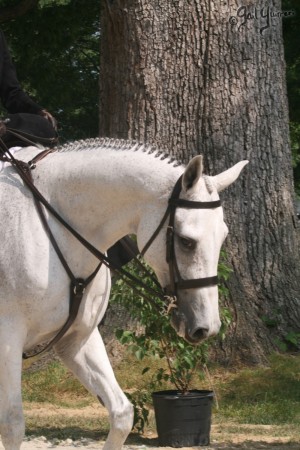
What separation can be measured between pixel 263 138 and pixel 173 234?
5357 millimetres

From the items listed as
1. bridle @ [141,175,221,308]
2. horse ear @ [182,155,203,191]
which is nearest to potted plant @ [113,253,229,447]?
bridle @ [141,175,221,308]

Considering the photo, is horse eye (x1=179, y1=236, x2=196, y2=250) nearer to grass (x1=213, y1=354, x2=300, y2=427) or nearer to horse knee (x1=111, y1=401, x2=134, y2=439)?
horse knee (x1=111, y1=401, x2=134, y2=439)

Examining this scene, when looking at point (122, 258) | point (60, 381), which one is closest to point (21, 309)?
point (122, 258)

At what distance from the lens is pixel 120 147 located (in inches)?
194

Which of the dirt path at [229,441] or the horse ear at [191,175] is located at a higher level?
the horse ear at [191,175]

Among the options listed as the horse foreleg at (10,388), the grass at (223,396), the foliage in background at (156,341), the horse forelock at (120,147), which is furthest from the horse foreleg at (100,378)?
the grass at (223,396)

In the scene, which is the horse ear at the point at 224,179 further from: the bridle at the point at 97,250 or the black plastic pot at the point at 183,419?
the black plastic pot at the point at 183,419

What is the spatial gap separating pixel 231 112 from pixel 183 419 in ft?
11.8

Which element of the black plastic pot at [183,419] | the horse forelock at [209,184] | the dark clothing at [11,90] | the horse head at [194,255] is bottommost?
the black plastic pot at [183,419]

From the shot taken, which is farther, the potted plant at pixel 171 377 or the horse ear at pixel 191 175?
the potted plant at pixel 171 377

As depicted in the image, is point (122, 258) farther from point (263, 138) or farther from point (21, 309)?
point (263, 138)

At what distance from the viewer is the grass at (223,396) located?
8.12 meters

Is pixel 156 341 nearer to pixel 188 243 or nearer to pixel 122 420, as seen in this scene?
pixel 122 420

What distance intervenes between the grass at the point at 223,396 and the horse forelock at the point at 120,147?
136 inches
